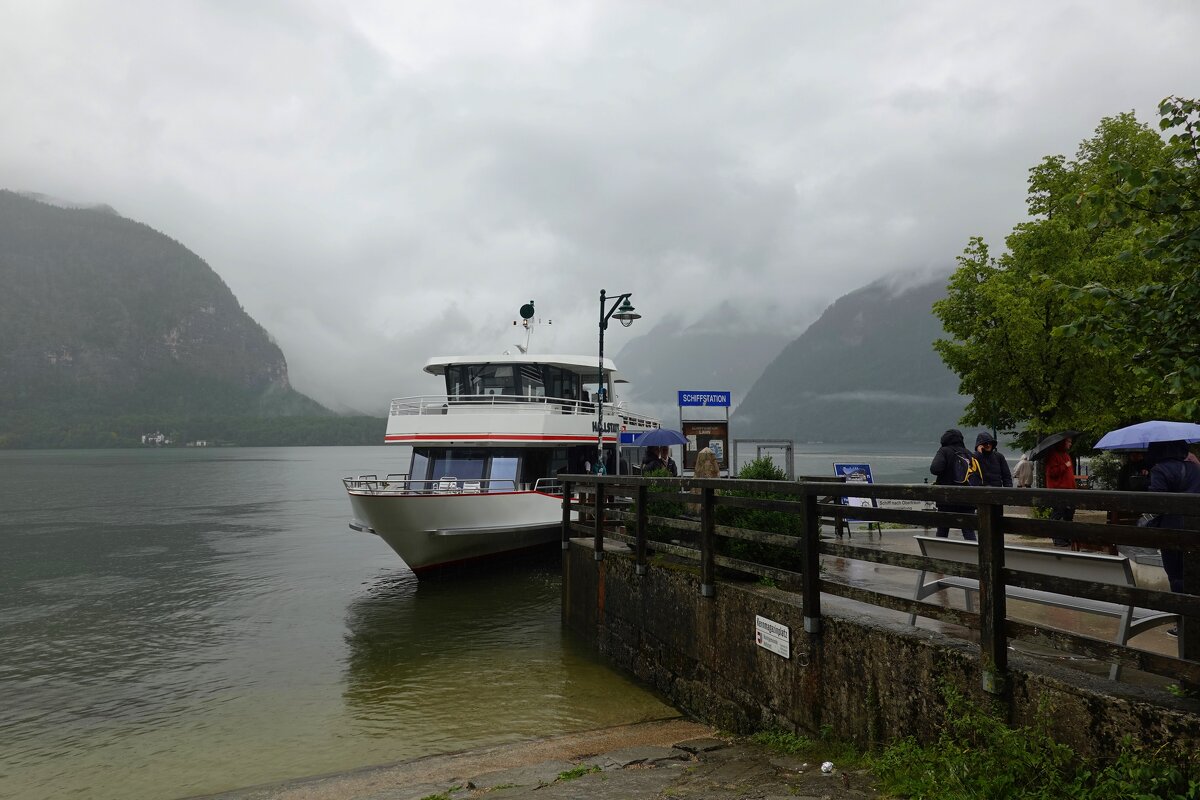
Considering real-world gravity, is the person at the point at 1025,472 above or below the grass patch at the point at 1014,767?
above

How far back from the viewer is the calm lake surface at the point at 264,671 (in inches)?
332

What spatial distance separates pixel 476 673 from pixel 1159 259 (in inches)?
379

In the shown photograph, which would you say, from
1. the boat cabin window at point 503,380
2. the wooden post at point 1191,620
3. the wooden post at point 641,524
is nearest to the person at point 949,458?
the wooden post at point 641,524

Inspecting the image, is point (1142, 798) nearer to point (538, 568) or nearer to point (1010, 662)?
point (1010, 662)

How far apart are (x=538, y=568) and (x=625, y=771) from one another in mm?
14561

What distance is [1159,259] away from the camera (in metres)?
4.99

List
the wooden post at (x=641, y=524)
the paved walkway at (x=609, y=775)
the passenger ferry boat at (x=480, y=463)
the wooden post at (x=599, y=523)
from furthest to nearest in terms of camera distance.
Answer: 1. the passenger ferry boat at (x=480, y=463)
2. the wooden post at (x=599, y=523)
3. the wooden post at (x=641, y=524)
4. the paved walkway at (x=609, y=775)

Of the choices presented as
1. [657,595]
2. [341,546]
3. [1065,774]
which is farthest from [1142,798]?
[341,546]

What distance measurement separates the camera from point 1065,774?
3.80 m

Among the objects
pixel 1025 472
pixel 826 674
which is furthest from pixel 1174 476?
pixel 1025 472

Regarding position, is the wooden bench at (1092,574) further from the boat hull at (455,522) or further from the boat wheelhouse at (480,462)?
the boat hull at (455,522)

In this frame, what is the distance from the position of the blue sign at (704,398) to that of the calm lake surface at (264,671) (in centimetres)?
563

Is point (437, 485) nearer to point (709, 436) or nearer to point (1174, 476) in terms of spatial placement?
point (709, 436)

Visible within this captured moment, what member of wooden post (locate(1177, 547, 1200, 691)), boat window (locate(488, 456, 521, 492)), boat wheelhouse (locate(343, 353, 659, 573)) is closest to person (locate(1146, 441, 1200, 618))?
wooden post (locate(1177, 547, 1200, 691))
